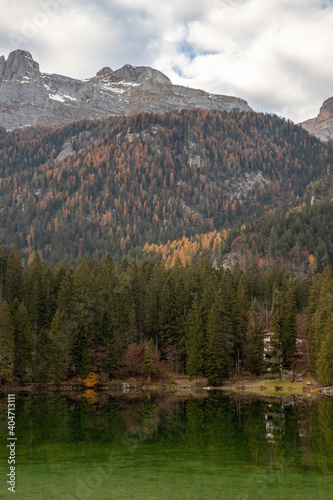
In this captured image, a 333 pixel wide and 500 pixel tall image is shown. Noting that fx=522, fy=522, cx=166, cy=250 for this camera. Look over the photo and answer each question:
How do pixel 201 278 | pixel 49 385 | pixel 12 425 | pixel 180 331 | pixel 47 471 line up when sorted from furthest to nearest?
pixel 201 278 → pixel 180 331 → pixel 49 385 → pixel 12 425 → pixel 47 471

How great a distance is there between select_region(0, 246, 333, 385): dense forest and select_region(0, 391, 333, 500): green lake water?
27.7 metres

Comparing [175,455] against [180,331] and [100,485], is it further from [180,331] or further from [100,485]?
[180,331]

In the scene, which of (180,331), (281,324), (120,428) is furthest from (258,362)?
(120,428)

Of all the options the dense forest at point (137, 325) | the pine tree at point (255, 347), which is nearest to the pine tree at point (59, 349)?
the dense forest at point (137, 325)

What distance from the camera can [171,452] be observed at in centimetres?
3809

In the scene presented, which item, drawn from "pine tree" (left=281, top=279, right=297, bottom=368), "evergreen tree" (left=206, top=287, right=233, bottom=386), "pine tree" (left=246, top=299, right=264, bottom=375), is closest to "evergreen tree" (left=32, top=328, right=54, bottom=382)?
"evergreen tree" (left=206, top=287, right=233, bottom=386)

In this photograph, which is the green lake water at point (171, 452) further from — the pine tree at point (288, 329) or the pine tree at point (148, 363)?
the pine tree at point (288, 329)

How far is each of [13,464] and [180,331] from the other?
77.7m

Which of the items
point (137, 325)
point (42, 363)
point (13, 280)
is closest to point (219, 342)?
point (137, 325)

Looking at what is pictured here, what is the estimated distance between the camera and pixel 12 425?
48656mm

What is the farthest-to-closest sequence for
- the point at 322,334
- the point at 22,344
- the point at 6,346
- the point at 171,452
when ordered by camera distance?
the point at 22,344 < the point at 6,346 < the point at 322,334 < the point at 171,452

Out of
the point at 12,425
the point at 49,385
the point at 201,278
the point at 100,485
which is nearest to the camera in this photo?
the point at 100,485

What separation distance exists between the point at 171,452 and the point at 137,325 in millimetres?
76848

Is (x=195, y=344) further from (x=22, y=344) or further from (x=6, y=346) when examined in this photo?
(x=6, y=346)
